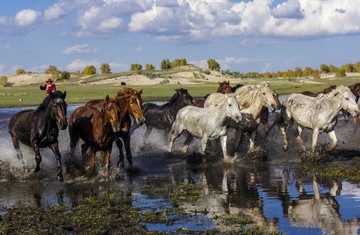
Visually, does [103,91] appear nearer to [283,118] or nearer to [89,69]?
[283,118]

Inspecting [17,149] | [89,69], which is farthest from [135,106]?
[89,69]

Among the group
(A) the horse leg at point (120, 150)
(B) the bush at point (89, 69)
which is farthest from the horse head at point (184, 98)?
(B) the bush at point (89, 69)

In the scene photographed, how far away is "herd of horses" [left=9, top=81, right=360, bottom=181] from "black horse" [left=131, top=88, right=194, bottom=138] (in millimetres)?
61

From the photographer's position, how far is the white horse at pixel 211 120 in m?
13.3

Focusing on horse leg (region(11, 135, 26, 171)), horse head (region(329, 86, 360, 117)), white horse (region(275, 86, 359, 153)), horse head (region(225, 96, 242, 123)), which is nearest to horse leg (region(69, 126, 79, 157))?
horse leg (region(11, 135, 26, 171))

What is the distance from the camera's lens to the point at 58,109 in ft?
37.0

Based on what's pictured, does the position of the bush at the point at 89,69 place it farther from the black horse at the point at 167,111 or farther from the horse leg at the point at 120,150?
the horse leg at the point at 120,150

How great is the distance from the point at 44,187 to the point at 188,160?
4972 millimetres

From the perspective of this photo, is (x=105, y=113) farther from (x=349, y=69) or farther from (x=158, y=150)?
(x=349, y=69)

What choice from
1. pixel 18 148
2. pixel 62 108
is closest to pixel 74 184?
pixel 62 108

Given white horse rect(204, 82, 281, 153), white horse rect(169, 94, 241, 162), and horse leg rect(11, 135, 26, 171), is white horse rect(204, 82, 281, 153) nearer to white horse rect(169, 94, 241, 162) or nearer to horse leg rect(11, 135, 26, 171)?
white horse rect(169, 94, 241, 162)

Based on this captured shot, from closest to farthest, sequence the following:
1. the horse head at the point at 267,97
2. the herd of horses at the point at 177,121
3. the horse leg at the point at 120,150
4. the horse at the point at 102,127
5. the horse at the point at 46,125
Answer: the horse at the point at 46,125
the horse at the point at 102,127
the herd of horses at the point at 177,121
the horse leg at the point at 120,150
the horse head at the point at 267,97

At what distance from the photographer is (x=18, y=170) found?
13.1 m

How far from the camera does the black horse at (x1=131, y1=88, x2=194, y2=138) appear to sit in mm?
17734
